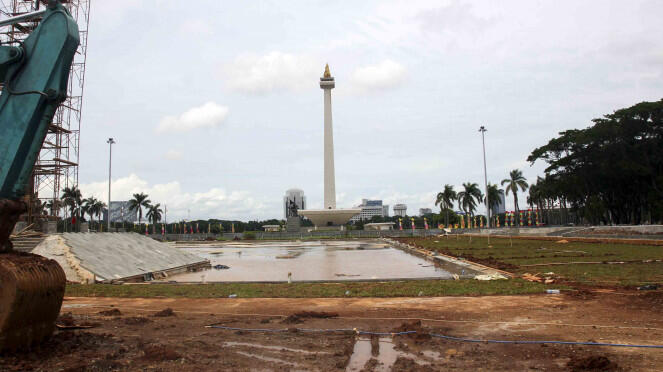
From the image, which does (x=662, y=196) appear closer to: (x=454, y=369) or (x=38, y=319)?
(x=454, y=369)

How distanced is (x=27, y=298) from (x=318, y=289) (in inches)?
379

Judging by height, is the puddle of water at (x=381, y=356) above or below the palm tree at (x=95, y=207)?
below

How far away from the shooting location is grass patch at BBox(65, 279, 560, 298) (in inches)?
529

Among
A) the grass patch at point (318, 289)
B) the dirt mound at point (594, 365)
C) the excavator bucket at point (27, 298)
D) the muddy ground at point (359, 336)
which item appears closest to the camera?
the dirt mound at point (594, 365)

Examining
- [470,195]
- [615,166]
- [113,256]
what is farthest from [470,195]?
[113,256]

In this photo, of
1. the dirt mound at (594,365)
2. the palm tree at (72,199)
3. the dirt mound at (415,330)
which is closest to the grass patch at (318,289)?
the dirt mound at (415,330)

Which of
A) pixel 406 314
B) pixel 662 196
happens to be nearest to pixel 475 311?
pixel 406 314

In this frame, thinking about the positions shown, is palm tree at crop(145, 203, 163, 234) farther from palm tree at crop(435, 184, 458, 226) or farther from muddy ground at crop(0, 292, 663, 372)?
muddy ground at crop(0, 292, 663, 372)

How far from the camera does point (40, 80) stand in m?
6.90

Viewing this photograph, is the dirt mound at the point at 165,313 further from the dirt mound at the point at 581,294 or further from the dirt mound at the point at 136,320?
the dirt mound at the point at 581,294

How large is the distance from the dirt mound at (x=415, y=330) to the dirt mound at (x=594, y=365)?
2451 millimetres

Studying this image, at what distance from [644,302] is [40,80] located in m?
13.5

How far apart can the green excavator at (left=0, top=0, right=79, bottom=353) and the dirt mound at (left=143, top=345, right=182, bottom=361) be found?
5.42ft

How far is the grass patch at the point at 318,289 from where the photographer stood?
13.4 meters
